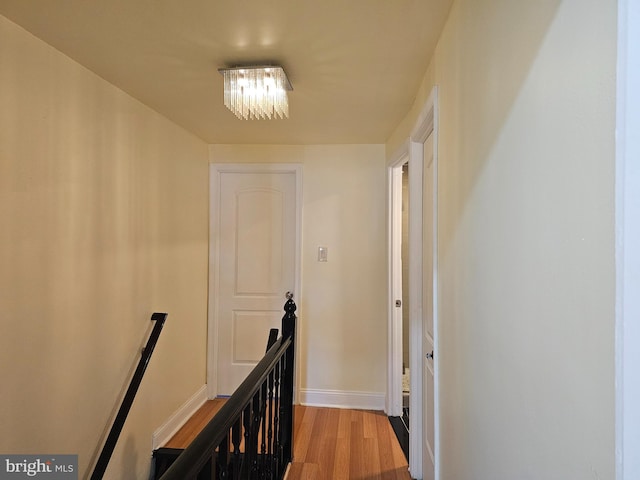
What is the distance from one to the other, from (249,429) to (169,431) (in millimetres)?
1713

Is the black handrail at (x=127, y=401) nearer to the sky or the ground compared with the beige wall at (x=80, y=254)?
nearer to the ground

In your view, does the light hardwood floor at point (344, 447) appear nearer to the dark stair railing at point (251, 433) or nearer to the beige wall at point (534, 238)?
the dark stair railing at point (251, 433)

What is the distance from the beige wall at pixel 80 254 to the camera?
4.76 ft

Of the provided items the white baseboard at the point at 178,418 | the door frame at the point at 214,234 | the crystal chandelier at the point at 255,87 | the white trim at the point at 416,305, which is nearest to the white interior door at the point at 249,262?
the door frame at the point at 214,234

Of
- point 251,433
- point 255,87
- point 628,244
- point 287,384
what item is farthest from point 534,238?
point 287,384

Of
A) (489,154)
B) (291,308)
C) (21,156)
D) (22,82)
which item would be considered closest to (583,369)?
(489,154)

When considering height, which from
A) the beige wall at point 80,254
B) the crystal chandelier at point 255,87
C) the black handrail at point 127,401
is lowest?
the black handrail at point 127,401

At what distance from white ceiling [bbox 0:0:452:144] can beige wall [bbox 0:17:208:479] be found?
166 mm

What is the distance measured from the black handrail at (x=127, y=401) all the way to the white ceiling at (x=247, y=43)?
1486 mm

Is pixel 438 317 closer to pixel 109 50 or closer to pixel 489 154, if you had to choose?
pixel 489 154

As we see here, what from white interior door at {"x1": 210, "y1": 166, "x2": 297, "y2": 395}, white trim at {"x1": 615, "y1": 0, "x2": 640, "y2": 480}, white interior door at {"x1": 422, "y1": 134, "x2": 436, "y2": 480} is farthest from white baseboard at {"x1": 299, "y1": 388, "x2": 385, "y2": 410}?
white trim at {"x1": 615, "y1": 0, "x2": 640, "y2": 480}

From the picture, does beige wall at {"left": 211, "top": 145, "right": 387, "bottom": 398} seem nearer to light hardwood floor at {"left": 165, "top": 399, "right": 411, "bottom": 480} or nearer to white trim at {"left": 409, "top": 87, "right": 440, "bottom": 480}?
light hardwood floor at {"left": 165, "top": 399, "right": 411, "bottom": 480}

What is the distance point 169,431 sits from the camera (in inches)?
104

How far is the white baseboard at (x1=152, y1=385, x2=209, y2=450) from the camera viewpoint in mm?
2523
